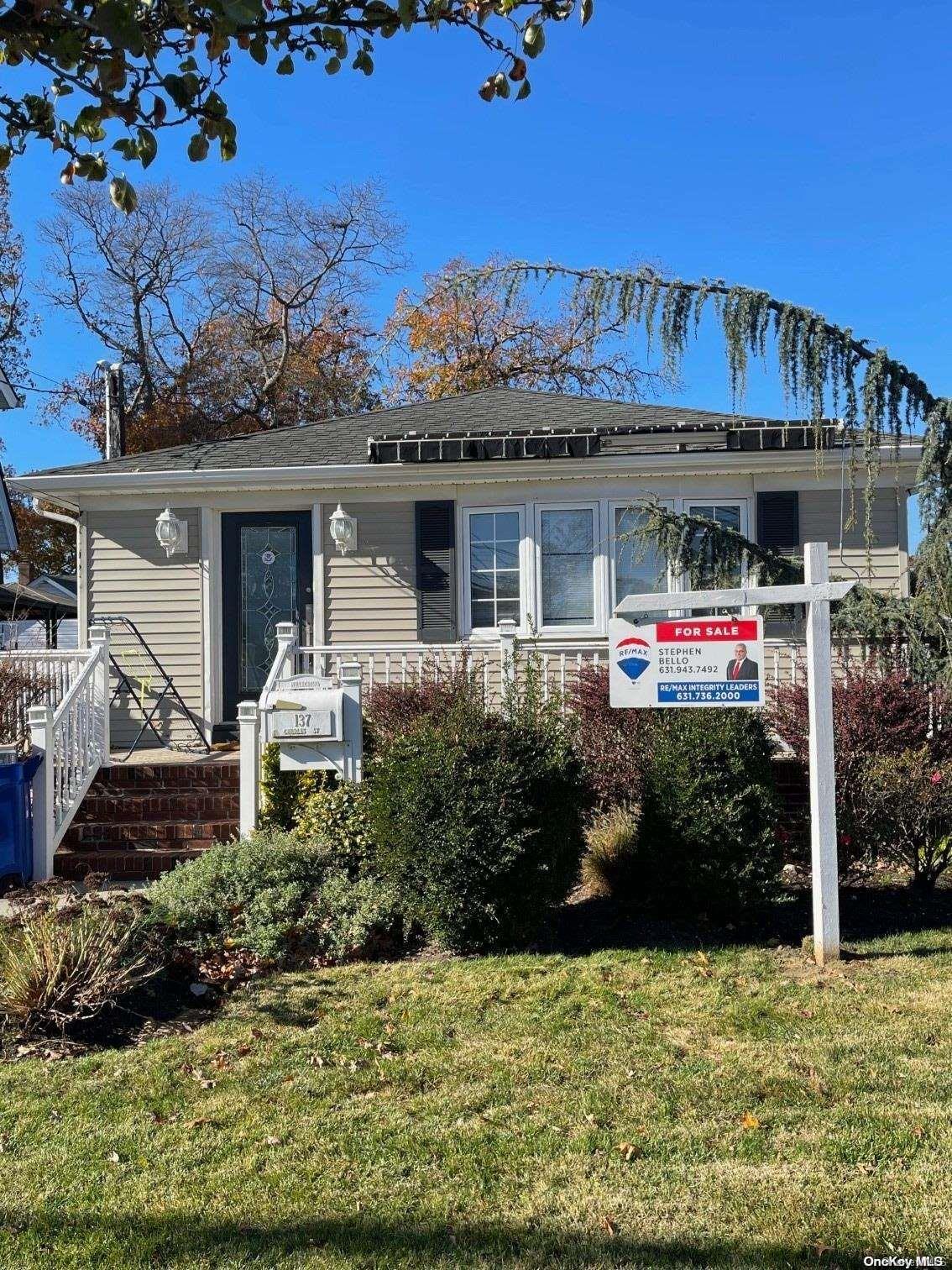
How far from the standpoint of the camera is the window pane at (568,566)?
10.2 meters

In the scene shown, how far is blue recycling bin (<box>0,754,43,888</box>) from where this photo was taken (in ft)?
23.1

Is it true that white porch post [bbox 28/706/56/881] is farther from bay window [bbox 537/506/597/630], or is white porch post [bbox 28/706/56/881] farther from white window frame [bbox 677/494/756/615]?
white window frame [bbox 677/494/756/615]

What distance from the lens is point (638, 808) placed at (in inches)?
266

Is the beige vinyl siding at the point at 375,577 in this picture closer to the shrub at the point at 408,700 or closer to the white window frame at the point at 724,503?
the shrub at the point at 408,700

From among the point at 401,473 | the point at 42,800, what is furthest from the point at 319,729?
the point at 401,473

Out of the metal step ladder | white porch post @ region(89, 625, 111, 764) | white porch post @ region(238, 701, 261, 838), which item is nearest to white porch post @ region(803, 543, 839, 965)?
white porch post @ region(238, 701, 261, 838)

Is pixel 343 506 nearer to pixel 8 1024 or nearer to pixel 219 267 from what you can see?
pixel 8 1024

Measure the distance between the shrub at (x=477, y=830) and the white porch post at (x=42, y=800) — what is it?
2.94 m

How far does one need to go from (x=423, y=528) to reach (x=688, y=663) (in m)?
4.85

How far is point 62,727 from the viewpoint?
7723 mm

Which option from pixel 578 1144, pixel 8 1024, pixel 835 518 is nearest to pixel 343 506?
pixel 835 518

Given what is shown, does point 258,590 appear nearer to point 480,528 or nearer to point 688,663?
point 480,528

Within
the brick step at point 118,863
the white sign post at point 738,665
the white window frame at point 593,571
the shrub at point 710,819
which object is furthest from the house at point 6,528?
the shrub at point 710,819

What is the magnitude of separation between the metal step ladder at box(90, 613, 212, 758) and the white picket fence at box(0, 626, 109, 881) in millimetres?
944
